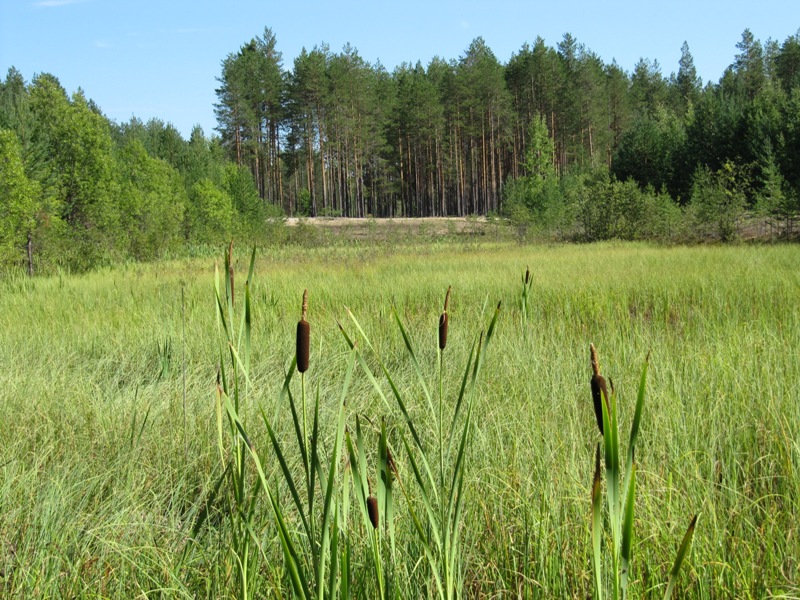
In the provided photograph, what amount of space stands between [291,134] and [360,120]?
16.4 feet

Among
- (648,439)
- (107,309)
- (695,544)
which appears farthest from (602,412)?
(107,309)

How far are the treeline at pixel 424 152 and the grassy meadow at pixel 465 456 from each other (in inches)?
422

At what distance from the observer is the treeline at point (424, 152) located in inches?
678

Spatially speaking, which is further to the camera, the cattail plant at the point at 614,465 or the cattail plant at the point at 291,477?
the cattail plant at the point at 291,477

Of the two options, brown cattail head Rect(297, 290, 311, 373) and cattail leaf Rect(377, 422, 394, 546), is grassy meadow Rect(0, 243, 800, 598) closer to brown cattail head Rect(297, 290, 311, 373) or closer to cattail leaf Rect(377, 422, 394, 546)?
cattail leaf Rect(377, 422, 394, 546)

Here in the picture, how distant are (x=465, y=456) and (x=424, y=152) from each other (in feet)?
165

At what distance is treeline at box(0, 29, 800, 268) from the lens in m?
17.2

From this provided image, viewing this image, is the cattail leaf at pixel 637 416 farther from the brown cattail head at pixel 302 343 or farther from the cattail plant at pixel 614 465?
the brown cattail head at pixel 302 343

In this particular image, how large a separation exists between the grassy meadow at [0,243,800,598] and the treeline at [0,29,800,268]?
10.7m

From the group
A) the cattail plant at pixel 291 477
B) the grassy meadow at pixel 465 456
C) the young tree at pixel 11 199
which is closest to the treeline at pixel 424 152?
the young tree at pixel 11 199

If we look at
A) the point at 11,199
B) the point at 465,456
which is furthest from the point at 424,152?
the point at 465,456

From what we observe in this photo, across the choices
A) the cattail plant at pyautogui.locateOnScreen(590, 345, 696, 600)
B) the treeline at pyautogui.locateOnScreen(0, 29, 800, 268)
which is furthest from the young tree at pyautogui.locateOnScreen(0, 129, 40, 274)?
the cattail plant at pyautogui.locateOnScreen(590, 345, 696, 600)

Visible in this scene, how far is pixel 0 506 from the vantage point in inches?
78.8

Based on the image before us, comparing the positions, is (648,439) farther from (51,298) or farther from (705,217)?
(705,217)
